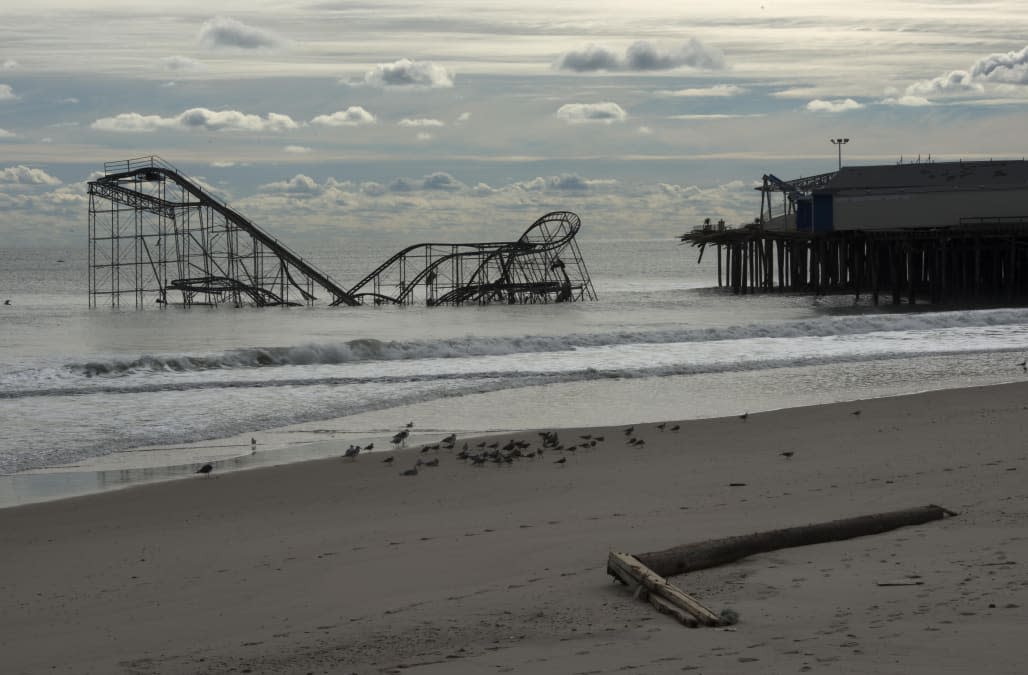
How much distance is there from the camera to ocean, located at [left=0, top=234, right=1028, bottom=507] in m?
14.8

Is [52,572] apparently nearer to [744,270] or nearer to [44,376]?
[44,376]

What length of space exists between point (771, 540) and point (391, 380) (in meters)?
16.5

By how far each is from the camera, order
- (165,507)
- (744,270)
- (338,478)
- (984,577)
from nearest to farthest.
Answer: (984,577)
(165,507)
(338,478)
(744,270)

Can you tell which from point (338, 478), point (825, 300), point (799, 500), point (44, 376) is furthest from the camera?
point (825, 300)

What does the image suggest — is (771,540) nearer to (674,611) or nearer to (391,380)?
(674,611)

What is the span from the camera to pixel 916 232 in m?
52.7

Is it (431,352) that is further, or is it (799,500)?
(431,352)

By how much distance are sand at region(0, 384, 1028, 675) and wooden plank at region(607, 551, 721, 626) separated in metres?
0.11

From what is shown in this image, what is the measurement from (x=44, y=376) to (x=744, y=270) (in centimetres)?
5338

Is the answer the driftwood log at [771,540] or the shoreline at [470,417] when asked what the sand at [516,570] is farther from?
the shoreline at [470,417]

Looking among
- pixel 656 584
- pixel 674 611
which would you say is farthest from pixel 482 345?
pixel 674 611

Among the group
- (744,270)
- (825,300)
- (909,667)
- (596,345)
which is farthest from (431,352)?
(744,270)

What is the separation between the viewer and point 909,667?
5.05 meters

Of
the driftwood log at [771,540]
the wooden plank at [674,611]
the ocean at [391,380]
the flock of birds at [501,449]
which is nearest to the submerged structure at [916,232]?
the ocean at [391,380]
